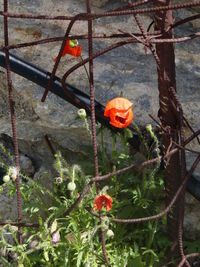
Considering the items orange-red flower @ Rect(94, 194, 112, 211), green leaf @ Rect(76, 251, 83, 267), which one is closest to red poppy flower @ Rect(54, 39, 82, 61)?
orange-red flower @ Rect(94, 194, 112, 211)

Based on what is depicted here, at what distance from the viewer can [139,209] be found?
1.80m

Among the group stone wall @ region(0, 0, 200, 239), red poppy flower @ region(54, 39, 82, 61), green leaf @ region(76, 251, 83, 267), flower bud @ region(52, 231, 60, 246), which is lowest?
green leaf @ region(76, 251, 83, 267)

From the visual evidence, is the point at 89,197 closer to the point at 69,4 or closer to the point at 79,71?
the point at 79,71

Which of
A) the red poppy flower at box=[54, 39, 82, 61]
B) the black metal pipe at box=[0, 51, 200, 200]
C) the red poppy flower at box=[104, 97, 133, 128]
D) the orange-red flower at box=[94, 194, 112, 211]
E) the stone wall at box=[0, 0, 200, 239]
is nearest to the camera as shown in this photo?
the orange-red flower at box=[94, 194, 112, 211]

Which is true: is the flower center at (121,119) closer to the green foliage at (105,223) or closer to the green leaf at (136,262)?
the green foliage at (105,223)

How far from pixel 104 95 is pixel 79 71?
18 cm

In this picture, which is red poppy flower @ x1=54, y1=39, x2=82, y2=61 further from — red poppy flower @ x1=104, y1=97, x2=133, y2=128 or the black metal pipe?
red poppy flower @ x1=104, y1=97, x2=133, y2=128

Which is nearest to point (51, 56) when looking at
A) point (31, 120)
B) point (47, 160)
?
point (31, 120)

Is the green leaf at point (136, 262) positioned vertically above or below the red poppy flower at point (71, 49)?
below

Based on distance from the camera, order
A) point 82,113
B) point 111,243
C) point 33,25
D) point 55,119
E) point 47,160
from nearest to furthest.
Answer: point 82,113
point 111,243
point 55,119
point 47,160
point 33,25

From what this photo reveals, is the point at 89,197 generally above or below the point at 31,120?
below

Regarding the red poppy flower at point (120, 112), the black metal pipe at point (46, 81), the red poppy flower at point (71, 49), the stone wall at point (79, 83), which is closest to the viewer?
the red poppy flower at point (120, 112)

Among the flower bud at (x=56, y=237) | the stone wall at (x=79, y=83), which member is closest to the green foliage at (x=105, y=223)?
the flower bud at (x=56, y=237)

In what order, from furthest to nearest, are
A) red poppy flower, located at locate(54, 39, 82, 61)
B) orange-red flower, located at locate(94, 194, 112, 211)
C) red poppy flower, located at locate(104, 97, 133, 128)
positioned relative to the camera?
1. red poppy flower, located at locate(54, 39, 82, 61)
2. red poppy flower, located at locate(104, 97, 133, 128)
3. orange-red flower, located at locate(94, 194, 112, 211)
